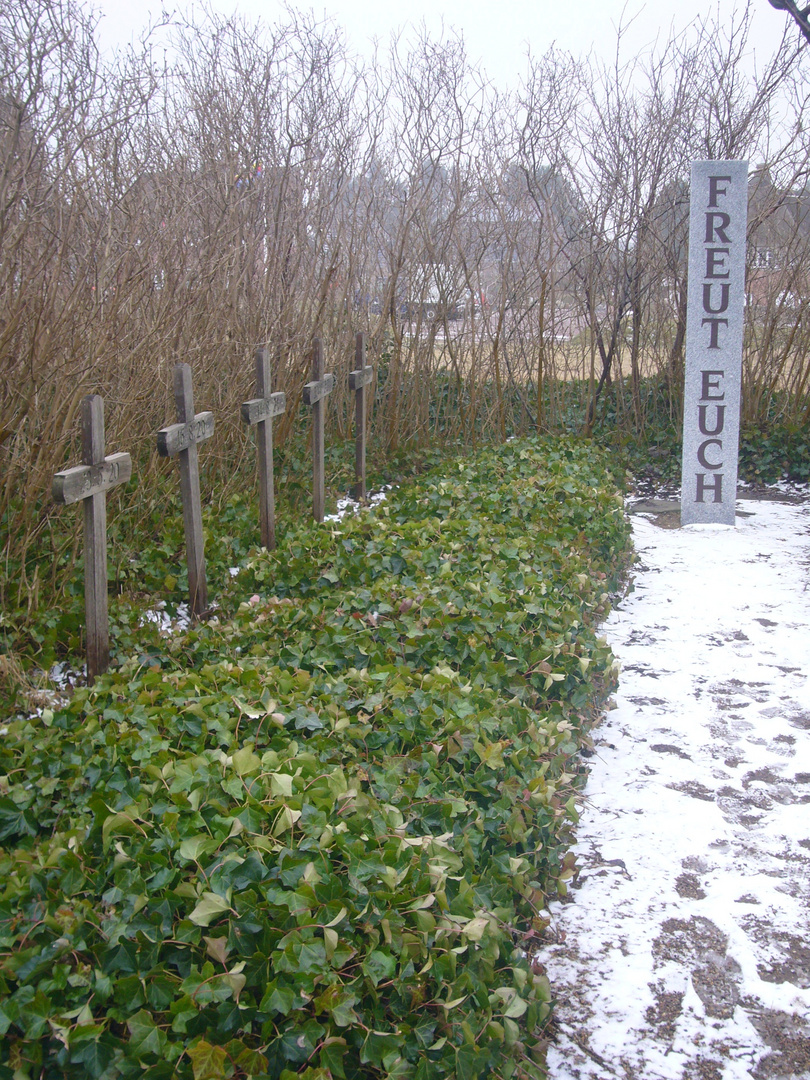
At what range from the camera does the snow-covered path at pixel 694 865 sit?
7.36ft

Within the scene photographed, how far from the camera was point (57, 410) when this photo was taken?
4.21 m

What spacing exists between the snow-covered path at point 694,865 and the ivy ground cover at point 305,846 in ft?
0.54

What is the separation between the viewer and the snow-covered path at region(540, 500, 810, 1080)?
2242 millimetres

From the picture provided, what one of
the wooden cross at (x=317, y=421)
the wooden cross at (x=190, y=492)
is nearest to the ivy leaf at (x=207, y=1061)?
the wooden cross at (x=190, y=492)

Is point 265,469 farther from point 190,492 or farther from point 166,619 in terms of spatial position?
point 166,619

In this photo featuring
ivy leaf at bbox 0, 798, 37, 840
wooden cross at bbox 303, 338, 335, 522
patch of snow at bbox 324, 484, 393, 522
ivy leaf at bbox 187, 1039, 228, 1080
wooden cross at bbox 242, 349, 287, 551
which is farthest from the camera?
patch of snow at bbox 324, 484, 393, 522

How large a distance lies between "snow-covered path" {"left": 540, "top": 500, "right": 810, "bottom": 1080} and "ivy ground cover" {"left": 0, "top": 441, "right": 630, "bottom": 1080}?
165 millimetres

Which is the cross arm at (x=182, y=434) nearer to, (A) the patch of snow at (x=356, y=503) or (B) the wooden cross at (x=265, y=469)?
(B) the wooden cross at (x=265, y=469)

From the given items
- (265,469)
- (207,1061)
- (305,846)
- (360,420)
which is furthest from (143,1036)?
(360,420)

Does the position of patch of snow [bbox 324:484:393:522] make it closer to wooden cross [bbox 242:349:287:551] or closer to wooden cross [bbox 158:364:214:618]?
wooden cross [bbox 242:349:287:551]

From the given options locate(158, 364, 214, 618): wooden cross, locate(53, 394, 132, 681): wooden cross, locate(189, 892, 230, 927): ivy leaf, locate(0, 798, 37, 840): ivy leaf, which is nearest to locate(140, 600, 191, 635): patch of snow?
locate(158, 364, 214, 618): wooden cross

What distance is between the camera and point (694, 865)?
2.95 metres

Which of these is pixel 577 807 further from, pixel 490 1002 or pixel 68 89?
pixel 68 89

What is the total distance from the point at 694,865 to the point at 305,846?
1547 millimetres
